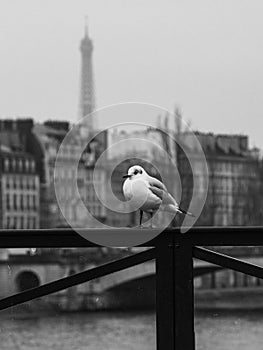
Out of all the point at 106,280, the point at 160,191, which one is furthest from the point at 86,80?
the point at 160,191

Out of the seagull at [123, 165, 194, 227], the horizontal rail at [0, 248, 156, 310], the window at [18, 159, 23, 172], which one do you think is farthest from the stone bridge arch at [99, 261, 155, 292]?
the horizontal rail at [0, 248, 156, 310]

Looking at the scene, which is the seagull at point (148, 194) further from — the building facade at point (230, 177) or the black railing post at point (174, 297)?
the building facade at point (230, 177)

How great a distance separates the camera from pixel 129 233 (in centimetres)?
298

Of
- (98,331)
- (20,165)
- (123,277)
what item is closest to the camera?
(98,331)

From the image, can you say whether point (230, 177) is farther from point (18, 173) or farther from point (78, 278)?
point (78, 278)

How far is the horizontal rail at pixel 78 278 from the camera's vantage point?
2967 mm

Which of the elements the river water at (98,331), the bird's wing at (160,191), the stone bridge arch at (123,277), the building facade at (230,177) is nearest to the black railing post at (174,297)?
the bird's wing at (160,191)

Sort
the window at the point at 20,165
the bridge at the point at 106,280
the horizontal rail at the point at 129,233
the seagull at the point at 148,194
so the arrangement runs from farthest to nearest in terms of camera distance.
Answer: the window at the point at 20,165 → the bridge at the point at 106,280 → the seagull at the point at 148,194 → the horizontal rail at the point at 129,233

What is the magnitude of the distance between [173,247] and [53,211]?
53.2m

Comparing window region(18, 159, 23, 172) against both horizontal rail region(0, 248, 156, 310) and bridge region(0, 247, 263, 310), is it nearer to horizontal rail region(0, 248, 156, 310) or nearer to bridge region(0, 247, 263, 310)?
bridge region(0, 247, 263, 310)

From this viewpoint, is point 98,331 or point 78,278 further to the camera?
point 98,331

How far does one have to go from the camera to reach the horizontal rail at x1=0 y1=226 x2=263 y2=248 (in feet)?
9.58

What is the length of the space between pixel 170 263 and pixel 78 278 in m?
0.25

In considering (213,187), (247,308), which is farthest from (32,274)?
(213,187)
